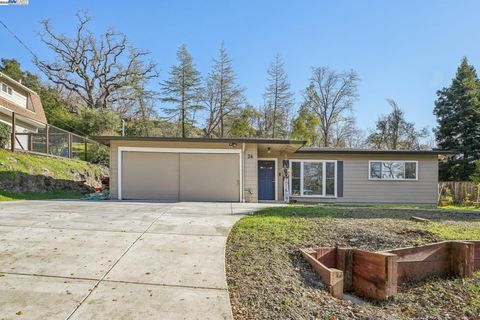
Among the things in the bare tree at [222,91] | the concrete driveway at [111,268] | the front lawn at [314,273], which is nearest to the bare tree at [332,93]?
the bare tree at [222,91]

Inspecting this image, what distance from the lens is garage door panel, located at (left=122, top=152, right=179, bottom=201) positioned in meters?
11.3

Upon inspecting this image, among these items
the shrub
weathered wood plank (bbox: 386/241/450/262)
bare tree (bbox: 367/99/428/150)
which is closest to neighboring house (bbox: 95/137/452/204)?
weathered wood plank (bbox: 386/241/450/262)

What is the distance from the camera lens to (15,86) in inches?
758

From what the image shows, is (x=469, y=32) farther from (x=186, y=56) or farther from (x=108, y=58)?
(x=108, y=58)

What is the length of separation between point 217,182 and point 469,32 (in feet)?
37.9

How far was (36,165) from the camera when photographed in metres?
13.1

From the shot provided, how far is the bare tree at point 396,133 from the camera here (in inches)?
1179

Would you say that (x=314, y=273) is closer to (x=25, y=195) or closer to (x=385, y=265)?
(x=385, y=265)

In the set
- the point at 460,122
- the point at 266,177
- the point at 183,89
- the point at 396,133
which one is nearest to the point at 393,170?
the point at 266,177

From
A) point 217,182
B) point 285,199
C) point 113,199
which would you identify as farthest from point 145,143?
point 285,199

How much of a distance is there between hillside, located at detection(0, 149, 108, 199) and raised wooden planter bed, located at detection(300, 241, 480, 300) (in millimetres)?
10581

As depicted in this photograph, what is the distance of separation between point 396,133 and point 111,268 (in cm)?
3135

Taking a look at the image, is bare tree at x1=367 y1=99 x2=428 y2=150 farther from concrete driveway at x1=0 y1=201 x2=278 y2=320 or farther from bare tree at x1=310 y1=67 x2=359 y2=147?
concrete driveway at x1=0 y1=201 x2=278 y2=320

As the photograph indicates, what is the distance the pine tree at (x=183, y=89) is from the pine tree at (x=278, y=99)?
6136 millimetres
